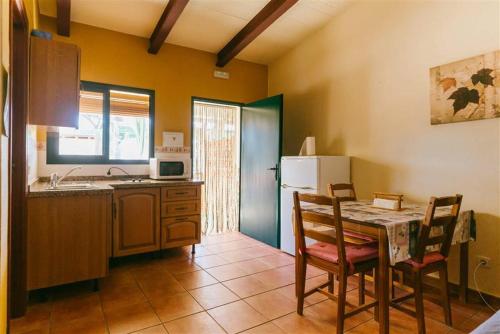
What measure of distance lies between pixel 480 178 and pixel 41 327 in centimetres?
336

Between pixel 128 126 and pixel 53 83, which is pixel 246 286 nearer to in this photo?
pixel 53 83

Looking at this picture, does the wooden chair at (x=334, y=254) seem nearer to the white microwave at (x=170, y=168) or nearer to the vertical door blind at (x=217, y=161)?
the white microwave at (x=170, y=168)

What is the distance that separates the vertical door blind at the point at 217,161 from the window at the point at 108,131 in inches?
29.7

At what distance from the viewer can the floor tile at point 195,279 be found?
2.58 meters

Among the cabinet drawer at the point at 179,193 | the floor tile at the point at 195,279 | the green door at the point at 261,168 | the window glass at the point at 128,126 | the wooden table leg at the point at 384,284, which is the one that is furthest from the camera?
the green door at the point at 261,168

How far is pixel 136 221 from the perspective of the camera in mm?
3047

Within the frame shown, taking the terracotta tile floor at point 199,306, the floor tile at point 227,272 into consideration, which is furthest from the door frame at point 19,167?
the floor tile at point 227,272

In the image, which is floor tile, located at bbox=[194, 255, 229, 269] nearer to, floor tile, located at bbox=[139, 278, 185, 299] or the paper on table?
floor tile, located at bbox=[139, 278, 185, 299]

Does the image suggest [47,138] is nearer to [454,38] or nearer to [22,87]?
[22,87]

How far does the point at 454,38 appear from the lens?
240 centimetres

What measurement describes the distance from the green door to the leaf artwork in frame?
1.67 m

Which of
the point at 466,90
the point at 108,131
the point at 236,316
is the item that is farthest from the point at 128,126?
the point at 466,90

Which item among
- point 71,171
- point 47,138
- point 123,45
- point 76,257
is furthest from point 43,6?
point 76,257

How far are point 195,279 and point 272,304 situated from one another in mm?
824
